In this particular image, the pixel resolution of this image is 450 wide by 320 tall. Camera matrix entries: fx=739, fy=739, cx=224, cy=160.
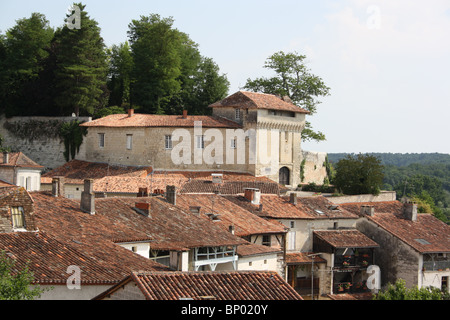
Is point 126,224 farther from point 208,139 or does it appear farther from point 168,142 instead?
point 208,139

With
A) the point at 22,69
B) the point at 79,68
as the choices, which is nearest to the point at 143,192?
the point at 79,68

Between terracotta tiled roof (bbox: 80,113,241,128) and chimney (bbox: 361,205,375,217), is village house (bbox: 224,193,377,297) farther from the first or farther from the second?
terracotta tiled roof (bbox: 80,113,241,128)

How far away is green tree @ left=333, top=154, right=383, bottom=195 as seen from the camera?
59938mm

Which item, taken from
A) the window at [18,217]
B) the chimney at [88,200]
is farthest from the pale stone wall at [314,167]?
the window at [18,217]

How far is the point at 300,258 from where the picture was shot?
42.2 meters

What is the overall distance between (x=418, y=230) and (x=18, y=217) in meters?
30.4

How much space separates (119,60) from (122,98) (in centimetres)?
477

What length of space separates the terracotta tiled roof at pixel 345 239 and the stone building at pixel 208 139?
13.5m

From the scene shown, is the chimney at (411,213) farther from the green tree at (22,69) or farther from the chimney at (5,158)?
the green tree at (22,69)

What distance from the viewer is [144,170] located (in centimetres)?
5538

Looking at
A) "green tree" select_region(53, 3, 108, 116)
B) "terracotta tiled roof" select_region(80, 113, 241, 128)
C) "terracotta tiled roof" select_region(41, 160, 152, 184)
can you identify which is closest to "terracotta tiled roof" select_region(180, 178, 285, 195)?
"terracotta tiled roof" select_region(41, 160, 152, 184)

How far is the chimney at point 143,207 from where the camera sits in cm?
3138
